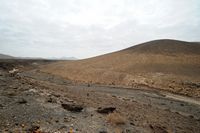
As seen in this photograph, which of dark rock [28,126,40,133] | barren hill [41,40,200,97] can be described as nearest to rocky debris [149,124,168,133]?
dark rock [28,126,40,133]

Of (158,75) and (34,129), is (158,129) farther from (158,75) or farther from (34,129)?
(158,75)

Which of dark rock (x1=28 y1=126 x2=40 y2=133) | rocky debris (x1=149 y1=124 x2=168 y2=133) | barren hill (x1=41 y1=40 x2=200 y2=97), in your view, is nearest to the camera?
dark rock (x1=28 y1=126 x2=40 y2=133)

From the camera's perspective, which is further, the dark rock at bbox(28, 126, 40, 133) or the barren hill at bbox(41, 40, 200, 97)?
the barren hill at bbox(41, 40, 200, 97)

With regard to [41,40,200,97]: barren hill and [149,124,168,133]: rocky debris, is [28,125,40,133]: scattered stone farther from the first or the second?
[41,40,200,97]: barren hill

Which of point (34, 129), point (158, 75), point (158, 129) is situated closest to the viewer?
point (34, 129)

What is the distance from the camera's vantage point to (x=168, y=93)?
71.4 ft

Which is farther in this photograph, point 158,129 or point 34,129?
point 158,129

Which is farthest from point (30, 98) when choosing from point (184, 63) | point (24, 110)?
point (184, 63)

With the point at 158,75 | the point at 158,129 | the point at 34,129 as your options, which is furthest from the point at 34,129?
the point at 158,75

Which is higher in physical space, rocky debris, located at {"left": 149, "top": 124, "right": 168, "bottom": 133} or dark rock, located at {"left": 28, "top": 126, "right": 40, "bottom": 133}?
dark rock, located at {"left": 28, "top": 126, "right": 40, "bottom": 133}

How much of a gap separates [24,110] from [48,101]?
2242mm

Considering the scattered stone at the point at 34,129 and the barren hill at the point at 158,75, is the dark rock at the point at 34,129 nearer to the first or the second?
the scattered stone at the point at 34,129

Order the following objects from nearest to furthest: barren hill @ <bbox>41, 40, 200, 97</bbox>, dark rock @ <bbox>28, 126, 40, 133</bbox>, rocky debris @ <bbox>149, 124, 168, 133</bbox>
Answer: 1. dark rock @ <bbox>28, 126, 40, 133</bbox>
2. rocky debris @ <bbox>149, 124, 168, 133</bbox>
3. barren hill @ <bbox>41, 40, 200, 97</bbox>

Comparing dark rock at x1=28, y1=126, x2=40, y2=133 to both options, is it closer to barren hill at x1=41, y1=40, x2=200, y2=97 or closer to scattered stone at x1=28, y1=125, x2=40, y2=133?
scattered stone at x1=28, y1=125, x2=40, y2=133
